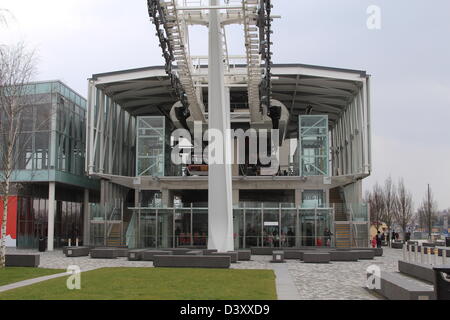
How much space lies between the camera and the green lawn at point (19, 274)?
695 inches

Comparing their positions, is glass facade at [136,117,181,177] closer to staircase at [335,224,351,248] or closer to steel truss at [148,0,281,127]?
steel truss at [148,0,281,127]

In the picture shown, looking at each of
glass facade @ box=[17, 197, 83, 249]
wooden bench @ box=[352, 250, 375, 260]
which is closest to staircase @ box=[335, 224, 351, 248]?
wooden bench @ box=[352, 250, 375, 260]

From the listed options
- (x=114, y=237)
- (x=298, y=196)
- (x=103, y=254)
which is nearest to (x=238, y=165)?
(x=298, y=196)

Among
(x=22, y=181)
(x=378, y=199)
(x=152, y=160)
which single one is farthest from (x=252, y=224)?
(x=378, y=199)

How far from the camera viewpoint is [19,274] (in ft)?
63.1

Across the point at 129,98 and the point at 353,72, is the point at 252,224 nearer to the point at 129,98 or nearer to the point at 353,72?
the point at 353,72

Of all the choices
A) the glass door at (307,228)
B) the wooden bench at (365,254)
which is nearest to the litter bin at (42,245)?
the glass door at (307,228)

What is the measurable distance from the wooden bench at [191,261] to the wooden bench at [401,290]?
7857 mm

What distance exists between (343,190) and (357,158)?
11.7m

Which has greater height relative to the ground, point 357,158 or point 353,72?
point 353,72

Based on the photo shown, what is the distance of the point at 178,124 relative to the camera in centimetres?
4878

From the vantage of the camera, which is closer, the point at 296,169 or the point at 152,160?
the point at 152,160
